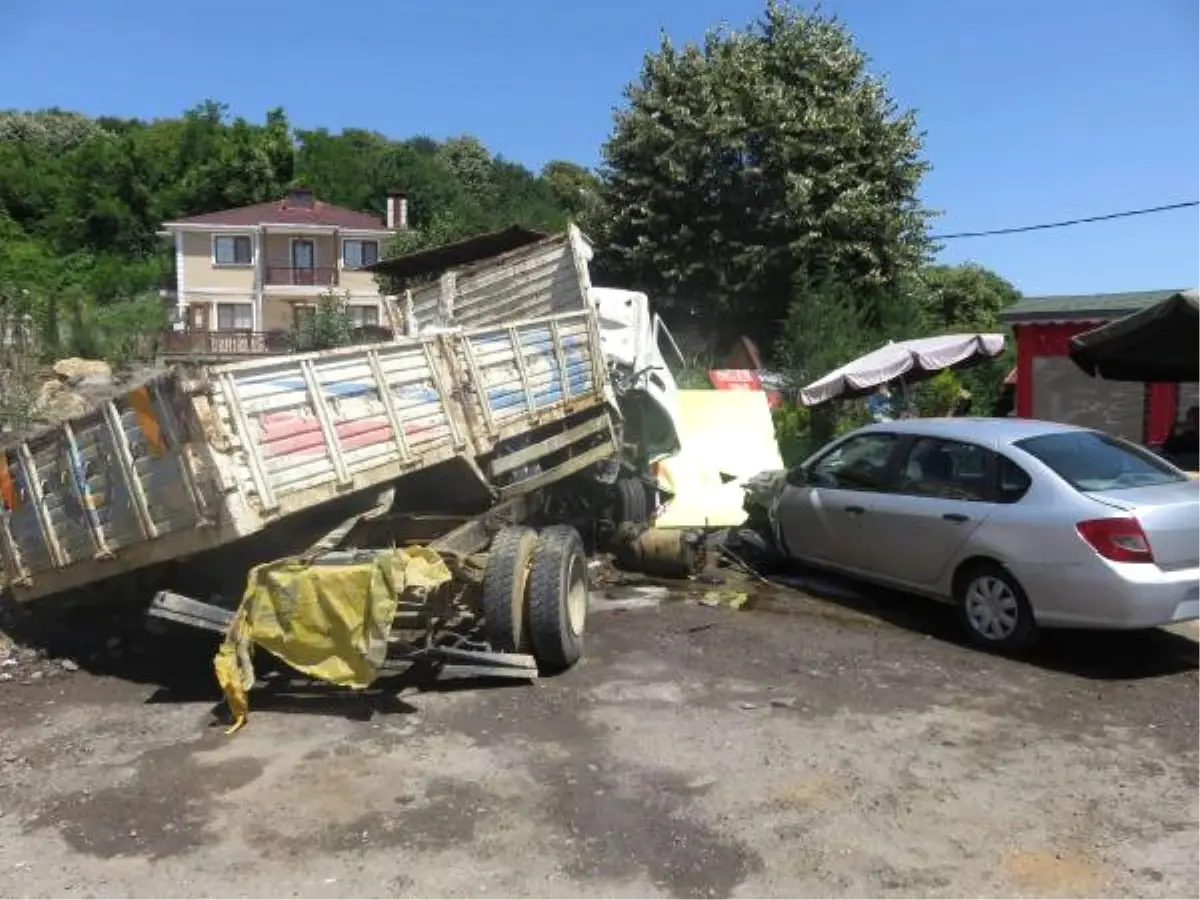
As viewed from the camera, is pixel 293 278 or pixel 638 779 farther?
pixel 293 278

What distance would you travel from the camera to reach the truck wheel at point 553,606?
255 inches

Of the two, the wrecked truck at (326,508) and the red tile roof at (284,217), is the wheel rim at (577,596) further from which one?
the red tile roof at (284,217)

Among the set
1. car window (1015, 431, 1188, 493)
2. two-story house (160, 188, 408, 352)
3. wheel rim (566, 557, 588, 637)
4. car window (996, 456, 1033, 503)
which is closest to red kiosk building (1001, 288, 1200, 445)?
car window (1015, 431, 1188, 493)

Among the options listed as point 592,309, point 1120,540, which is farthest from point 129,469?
point 1120,540

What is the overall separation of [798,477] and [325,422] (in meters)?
4.52

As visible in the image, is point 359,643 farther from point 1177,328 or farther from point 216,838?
point 1177,328

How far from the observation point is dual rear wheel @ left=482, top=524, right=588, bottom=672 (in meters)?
6.38

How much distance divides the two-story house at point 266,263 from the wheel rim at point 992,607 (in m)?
50.7

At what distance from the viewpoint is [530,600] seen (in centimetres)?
654

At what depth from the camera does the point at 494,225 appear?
55.2 meters

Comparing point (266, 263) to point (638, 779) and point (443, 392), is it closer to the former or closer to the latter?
point (443, 392)

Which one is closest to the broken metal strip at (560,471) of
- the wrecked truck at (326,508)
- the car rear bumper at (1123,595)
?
the wrecked truck at (326,508)

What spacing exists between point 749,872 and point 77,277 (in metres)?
62.3

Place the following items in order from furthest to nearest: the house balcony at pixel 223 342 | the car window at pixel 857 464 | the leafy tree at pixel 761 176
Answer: the house balcony at pixel 223 342, the leafy tree at pixel 761 176, the car window at pixel 857 464
